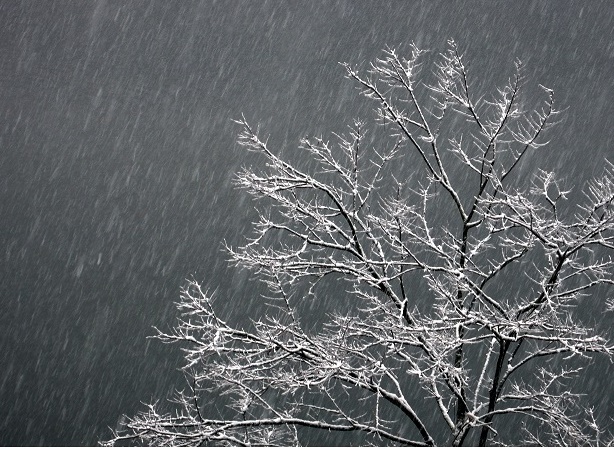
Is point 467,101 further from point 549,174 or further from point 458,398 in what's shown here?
point 458,398

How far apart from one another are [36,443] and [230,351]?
33.8 m

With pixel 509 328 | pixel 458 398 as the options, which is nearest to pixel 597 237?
pixel 509 328

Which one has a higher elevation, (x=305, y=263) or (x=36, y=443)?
(x=305, y=263)

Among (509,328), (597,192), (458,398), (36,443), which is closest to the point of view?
(509,328)

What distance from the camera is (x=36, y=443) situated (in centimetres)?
3525

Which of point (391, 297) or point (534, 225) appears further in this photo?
point (391, 297)

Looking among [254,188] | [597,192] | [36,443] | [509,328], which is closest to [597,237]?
[597,192]

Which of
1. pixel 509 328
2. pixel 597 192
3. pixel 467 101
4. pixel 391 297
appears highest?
pixel 467 101

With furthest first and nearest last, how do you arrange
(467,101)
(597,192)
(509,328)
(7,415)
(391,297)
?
(7,415) → (467,101) → (391,297) → (597,192) → (509,328)

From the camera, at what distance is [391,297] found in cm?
776

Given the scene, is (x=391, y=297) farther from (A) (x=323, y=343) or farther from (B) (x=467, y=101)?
(B) (x=467, y=101)

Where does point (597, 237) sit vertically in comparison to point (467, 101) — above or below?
below

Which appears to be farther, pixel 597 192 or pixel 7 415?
pixel 7 415

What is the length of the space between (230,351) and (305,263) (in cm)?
148
